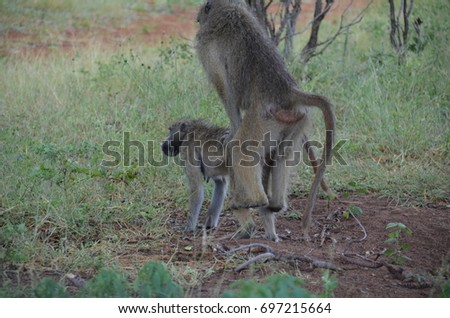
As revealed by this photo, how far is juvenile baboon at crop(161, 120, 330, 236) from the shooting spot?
5039 millimetres

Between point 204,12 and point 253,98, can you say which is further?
point 204,12

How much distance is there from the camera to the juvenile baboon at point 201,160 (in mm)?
5039

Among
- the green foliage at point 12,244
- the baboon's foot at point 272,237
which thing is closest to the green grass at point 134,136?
the green foliage at point 12,244

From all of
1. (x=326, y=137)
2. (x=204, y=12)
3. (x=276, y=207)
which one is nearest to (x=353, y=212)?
(x=276, y=207)

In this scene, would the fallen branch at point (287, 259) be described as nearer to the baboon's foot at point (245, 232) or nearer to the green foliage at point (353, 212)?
the baboon's foot at point (245, 232)

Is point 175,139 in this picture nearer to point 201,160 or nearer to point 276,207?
point 201,160

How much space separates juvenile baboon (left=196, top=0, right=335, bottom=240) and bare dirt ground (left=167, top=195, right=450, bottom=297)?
301 mm

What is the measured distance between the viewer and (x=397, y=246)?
14.3ft

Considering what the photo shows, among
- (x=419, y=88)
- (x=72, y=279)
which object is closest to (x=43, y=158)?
(x=72, y=279)

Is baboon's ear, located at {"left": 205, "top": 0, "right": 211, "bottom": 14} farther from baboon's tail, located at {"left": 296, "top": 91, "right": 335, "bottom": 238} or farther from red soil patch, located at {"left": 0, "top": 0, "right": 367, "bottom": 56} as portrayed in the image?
red soil patch, located at {"left": 0, "top": 0, "right": 367, "bottom": 56}

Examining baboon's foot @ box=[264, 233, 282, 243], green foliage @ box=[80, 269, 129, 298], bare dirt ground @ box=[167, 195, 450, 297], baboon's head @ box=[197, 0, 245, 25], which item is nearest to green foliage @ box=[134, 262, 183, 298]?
green foliage @ box=[80, 269, 129, 298]

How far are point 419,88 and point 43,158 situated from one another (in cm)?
399

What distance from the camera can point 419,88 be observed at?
292 inches

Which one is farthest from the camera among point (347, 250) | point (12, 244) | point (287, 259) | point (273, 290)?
point (347, 250)
